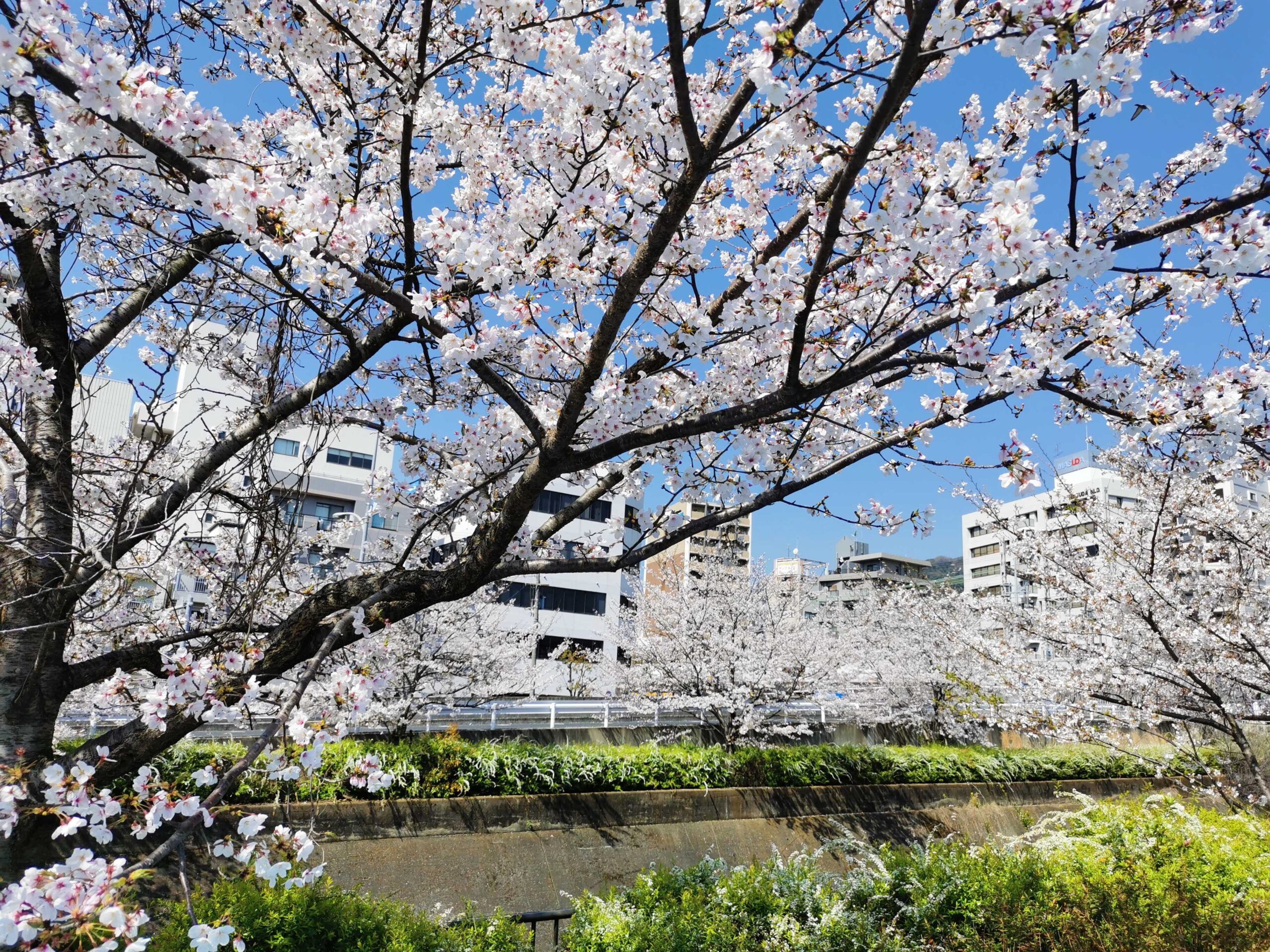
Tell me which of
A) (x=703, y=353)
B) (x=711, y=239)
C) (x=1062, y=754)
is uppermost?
(x=711, y=239)

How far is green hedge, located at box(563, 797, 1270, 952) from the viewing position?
4586mm

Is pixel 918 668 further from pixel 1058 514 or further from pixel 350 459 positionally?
pixel 350 459

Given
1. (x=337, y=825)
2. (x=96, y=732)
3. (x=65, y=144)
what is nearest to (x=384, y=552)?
(x=337, y=825)

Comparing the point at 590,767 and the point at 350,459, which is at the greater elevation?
the point at 350,459

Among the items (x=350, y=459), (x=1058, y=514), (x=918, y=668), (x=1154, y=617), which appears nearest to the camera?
(x=1154, y=617)

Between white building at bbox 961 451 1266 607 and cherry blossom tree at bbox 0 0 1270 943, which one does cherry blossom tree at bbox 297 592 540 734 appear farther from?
white building at bbox 961 451 1266 607

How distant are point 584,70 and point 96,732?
11912 mm

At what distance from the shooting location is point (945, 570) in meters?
89.1

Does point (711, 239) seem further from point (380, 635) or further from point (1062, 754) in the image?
point (1062, 754)

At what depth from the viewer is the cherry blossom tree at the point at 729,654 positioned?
13.8m

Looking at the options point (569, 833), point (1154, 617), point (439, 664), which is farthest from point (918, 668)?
point (439, 664)

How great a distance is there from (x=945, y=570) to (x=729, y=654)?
83489 millimetres

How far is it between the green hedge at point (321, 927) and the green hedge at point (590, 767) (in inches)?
79.2

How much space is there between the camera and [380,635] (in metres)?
5.92
